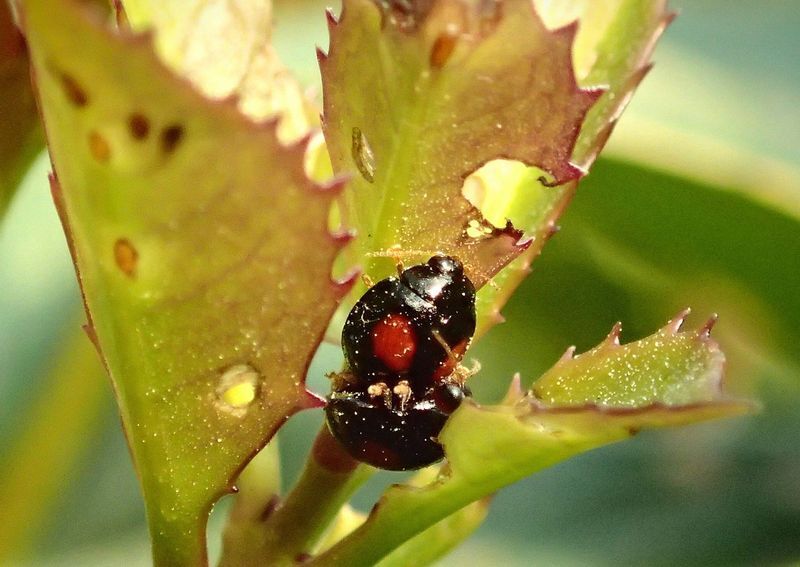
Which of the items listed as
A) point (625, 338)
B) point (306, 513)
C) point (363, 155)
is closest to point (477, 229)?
point (363, 155)

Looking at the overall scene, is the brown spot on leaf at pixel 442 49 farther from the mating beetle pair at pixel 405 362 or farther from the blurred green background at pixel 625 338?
the blurred green background at pixel 625 338

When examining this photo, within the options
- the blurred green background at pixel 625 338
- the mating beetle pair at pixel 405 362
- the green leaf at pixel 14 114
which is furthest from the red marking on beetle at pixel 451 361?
the blurred green background at pixel 625 338

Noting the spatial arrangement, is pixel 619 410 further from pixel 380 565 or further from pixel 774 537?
pixel 774 537

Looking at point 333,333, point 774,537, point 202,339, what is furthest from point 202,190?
point 774,537

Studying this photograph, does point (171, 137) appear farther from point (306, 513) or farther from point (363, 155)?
point (306, 513)

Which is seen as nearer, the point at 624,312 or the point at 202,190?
the point at 202,190

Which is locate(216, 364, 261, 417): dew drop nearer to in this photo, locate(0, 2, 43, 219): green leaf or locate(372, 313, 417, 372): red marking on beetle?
locate(372, 313, 417, 372): red marking on beetle
